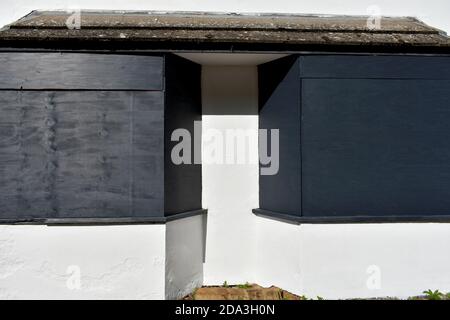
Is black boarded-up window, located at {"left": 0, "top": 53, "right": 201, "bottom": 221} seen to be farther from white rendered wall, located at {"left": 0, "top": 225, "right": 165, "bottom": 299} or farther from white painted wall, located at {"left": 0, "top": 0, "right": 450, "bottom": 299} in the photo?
white painted wall, located at {"left": 0, "top": 0, "right": 450, "bottom": 299}

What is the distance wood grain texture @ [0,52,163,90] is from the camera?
20.9 feet

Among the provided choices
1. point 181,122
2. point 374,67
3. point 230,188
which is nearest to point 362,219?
point 230,188

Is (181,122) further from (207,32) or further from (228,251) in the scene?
(228,251)

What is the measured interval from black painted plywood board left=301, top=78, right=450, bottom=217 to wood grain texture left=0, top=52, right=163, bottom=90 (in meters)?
2.76

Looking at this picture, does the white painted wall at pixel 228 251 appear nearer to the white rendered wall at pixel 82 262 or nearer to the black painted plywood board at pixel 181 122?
the white rendered wall at pixel 82 262

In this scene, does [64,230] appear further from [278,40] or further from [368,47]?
[368,47]

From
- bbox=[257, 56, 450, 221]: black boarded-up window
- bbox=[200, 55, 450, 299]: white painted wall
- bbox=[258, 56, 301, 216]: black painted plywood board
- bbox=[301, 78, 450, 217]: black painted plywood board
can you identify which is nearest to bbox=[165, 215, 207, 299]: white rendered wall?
bbox=[200, 55, 450, 299]: white painted wall

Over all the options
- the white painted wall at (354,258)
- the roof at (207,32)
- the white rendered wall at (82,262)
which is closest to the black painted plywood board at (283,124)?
the white painted wall at (354,258)

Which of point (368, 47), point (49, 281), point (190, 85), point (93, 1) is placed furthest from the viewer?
point (93, 1)

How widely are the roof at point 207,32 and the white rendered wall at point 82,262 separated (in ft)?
9.42

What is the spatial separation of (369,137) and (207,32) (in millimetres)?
3132

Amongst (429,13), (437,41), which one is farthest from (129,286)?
(429,13)
